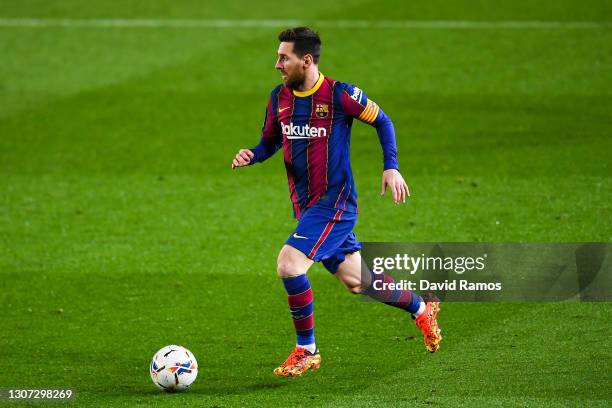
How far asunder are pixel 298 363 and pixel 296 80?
5.94ft

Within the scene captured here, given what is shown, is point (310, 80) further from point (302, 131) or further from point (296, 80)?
point (302, 131)

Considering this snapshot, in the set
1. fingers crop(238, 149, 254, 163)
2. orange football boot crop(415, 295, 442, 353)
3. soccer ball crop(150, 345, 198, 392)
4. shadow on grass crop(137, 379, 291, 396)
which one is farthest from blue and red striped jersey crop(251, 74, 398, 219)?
soccer ball crop(150, 345, 198, 392)

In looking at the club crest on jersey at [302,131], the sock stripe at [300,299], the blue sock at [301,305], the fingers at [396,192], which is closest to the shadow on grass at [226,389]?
the blue sock at [301,305]

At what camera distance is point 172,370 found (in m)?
7.02

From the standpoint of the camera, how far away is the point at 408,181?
40.4 feet

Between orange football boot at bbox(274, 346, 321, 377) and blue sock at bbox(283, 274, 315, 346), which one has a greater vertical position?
blue sock at bbox(283, 274, 315, 346)

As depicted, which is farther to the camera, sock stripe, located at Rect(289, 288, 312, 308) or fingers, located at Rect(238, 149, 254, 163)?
fingers, located at Rect(238, 149, 254, 163)

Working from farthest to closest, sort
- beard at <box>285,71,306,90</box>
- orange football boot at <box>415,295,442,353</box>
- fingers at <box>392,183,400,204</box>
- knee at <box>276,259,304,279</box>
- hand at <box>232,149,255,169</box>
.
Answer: orange football boot at <box>415,295,442,353</box>, hand at <box>232,149,255,169</box>, beard at <box>285,71,306,90</box>, knee at <box>276,259,304,279</box>, fingers at <box>392,183,400,204</box>

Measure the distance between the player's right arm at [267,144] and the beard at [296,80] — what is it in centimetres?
19

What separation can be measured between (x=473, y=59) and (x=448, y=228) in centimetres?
656

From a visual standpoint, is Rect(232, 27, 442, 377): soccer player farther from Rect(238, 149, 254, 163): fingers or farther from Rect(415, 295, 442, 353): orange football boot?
Rect(415, 295, 442, 353): orange football boot

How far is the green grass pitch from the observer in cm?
746

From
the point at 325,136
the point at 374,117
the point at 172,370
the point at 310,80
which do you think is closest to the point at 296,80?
the point at 310,80

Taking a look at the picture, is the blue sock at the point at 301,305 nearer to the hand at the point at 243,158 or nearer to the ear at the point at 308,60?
the hand at the point at 243,158
